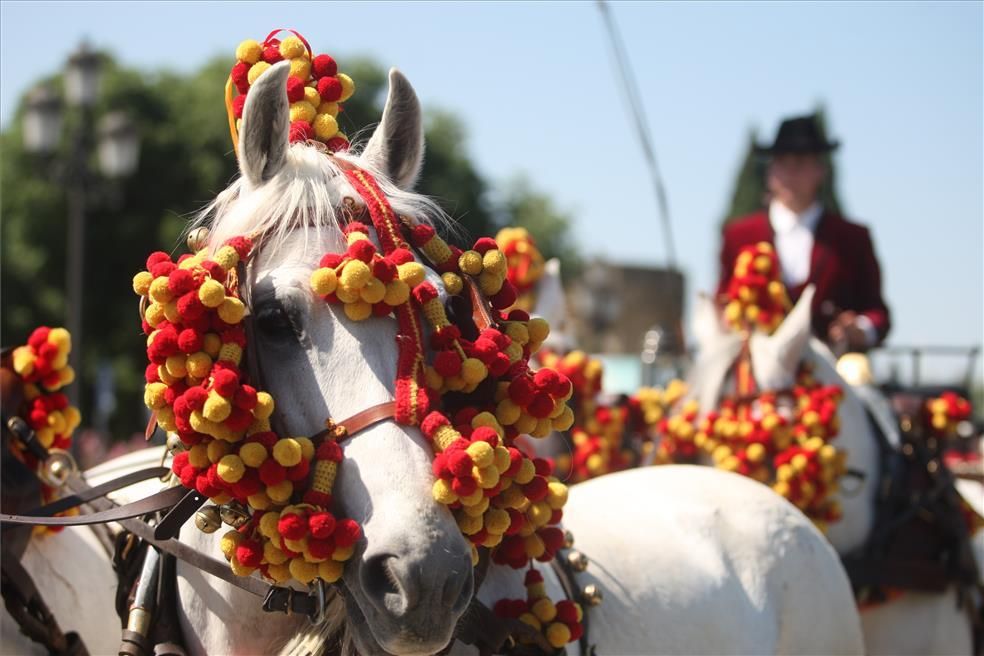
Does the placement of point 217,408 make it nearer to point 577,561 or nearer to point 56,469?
point 577,561

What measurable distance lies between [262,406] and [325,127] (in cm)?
89

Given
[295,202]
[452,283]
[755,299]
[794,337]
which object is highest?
[295,202]

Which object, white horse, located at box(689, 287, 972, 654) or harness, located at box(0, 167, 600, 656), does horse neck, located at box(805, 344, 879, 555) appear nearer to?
white horse, located at box(689, 287, 972, 654)

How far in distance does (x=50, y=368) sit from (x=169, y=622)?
4.45 ft

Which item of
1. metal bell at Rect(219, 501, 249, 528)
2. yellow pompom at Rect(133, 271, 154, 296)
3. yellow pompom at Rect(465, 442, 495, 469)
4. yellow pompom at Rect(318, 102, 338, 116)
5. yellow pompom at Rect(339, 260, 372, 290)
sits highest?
yellow pompom at Rect(318, 102, 338, 116)

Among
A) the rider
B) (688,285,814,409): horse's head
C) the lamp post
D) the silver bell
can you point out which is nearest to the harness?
the silver bell

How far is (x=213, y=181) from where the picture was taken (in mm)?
30375

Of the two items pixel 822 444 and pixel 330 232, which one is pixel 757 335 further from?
pixel 330 232

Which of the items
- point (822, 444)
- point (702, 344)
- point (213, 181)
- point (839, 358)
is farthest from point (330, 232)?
point (213, 181)

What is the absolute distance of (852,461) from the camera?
18.6ft

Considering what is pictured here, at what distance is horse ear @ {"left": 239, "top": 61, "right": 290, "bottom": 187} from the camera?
8.62 feet

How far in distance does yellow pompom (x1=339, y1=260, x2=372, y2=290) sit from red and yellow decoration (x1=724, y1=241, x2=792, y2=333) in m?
3.69

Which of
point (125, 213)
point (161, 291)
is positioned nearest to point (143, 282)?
point (161, 291)

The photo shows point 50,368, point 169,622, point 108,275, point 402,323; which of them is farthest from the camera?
point 108,275
